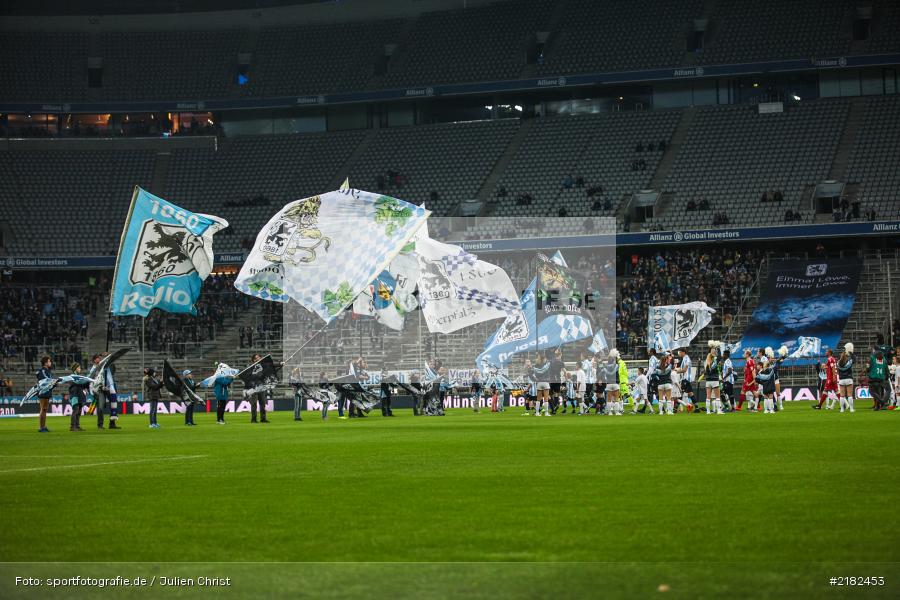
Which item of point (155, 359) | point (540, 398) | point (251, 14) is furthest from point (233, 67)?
point (540, 398)

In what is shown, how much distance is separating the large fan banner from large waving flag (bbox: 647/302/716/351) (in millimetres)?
2754

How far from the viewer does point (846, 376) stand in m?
35.8

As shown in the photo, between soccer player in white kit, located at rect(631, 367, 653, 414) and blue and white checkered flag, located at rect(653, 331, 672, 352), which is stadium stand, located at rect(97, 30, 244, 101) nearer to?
blue and white checkered flag, located at rect(653, 331, 672, 352)

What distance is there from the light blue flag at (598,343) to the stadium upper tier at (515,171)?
86.0 ft

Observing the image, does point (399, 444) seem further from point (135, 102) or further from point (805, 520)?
point (135, 102)

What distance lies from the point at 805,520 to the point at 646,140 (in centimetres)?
6232

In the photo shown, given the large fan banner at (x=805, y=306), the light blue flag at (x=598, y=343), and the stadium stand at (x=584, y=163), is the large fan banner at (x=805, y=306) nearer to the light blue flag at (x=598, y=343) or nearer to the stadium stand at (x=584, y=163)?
the stadium stand at (x=584, y=163)

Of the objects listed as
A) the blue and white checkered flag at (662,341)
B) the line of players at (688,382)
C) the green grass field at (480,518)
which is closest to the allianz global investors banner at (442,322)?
the line of players at (688,382)

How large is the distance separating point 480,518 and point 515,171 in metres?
62.1

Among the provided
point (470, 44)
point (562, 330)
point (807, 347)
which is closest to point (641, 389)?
point (562, 330)

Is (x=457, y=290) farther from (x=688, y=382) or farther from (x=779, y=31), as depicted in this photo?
(x=779, y=31)

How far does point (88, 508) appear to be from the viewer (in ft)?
40.1

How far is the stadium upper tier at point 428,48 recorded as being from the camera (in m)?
71.3

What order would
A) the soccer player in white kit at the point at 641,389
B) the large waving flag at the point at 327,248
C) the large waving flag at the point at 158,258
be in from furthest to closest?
the soccer player in white kit at the point at 641,389
the large waving flag at the point at 158,258
the large waving flag at the point at 327,248
